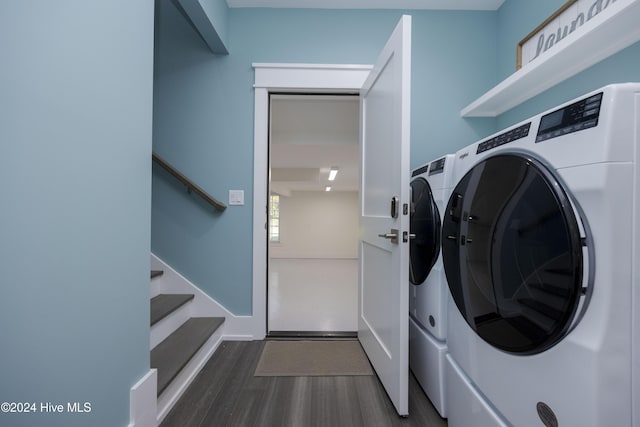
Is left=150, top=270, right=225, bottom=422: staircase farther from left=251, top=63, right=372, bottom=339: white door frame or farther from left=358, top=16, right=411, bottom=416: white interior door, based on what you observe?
left=358, top=16, right=411, bottom=416: white interior door

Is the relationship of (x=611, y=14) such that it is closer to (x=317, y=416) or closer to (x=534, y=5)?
(x=534, y=5)

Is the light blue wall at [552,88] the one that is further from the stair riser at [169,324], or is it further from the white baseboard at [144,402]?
the stair riser at [169,324]

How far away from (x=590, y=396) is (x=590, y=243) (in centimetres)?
33

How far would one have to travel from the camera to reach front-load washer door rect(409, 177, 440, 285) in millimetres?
1312

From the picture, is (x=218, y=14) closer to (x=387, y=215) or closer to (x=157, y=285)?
(x=387, y=215)

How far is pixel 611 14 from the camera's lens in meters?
1.01

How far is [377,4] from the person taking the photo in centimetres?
201

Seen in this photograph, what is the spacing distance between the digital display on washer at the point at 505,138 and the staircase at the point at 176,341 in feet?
5.54

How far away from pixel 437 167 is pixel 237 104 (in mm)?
1554

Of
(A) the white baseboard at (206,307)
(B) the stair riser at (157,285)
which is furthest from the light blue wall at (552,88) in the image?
(B) the stair riser at (157,285)

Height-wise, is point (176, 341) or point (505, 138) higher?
point (505, 138)

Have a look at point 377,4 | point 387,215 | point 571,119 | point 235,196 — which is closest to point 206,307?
point 235,196

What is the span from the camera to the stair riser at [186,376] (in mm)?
1256

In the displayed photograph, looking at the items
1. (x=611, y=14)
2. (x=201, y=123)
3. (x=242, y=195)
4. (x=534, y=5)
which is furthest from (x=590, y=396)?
(x=201, y=123)
